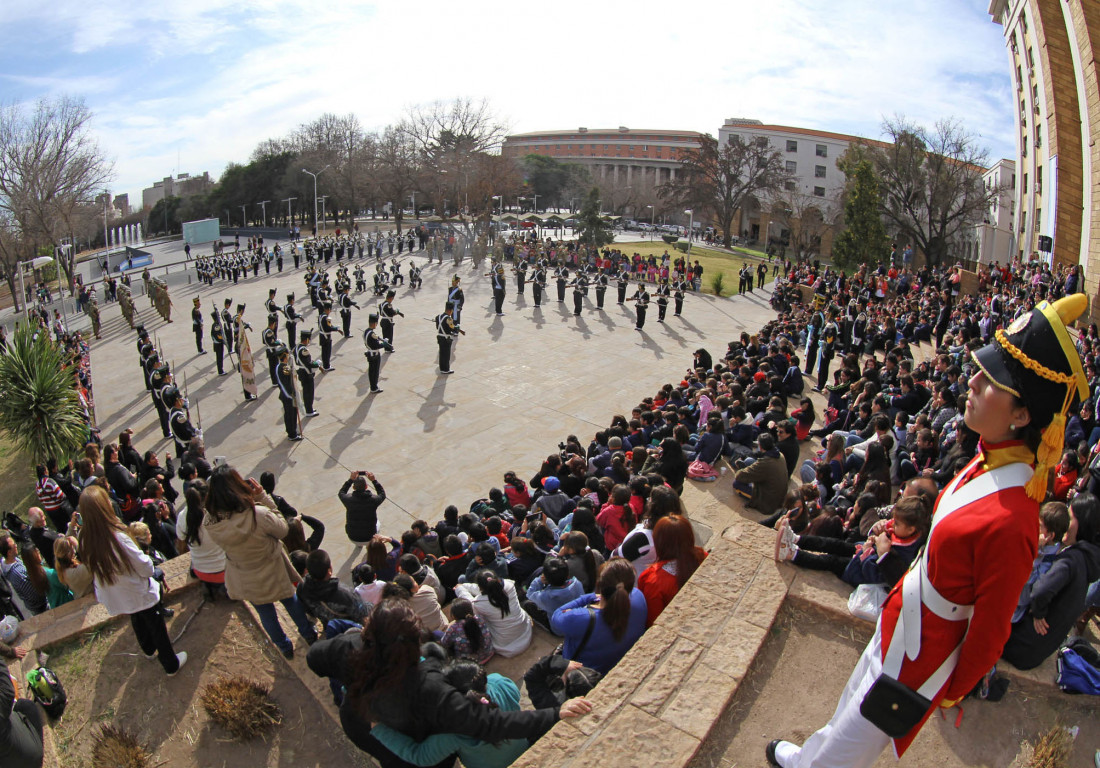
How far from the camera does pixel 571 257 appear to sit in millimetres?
32562

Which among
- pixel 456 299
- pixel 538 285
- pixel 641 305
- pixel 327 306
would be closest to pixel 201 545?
pixel 327 306

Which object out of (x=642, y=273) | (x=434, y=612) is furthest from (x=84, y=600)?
(x=642, y=273)

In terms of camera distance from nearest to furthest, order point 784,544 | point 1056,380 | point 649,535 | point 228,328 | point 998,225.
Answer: point 1056,380 < point 784,544 < point 649,535 < point 228,328 < point 998,225

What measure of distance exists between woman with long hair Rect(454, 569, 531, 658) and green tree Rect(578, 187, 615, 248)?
113 ft

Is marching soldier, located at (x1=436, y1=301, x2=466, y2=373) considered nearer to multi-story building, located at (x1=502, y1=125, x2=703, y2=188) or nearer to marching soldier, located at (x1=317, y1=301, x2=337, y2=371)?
marching soldier, located at (x1=317, y1=301, x2=337, y2=371)

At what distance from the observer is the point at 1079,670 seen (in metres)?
3.36

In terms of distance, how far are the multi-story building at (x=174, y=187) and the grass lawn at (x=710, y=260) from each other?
2269 inches

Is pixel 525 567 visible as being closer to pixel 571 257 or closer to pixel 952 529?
pixel 952 529

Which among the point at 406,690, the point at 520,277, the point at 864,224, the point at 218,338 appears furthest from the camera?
the point at 864,224

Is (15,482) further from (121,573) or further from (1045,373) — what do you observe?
(1045,373)

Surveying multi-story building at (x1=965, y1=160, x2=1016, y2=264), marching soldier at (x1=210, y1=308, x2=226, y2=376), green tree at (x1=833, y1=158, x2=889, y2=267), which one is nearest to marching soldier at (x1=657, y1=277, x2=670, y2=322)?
marching soldier at (x1=210, y1=308, x2=226, y2=376)

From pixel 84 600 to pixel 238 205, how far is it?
61.9 m

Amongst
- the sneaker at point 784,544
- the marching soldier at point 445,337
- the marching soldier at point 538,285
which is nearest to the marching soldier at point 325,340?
the marching soldier at point 445,337

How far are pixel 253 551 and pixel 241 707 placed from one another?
0.93 m
